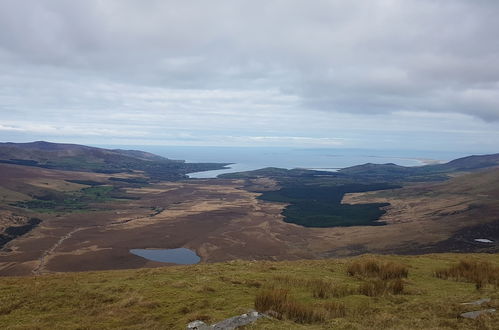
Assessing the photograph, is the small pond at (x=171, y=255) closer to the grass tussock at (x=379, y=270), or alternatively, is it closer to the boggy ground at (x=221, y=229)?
the boggy ground at (x=221, y=229)

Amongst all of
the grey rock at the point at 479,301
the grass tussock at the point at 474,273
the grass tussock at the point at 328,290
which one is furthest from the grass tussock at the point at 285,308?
the grass tussock at the point at 474,273

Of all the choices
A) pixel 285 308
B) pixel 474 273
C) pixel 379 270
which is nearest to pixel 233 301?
pixel 285 308

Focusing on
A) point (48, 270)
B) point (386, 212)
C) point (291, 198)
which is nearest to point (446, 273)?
point (48, 270)

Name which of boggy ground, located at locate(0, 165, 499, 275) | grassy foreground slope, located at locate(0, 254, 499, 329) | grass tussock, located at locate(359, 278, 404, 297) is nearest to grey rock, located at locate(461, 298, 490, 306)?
grassy foreground slope, located at locate(0, 254, 499, 329)

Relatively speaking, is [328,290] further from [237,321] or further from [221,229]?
[221,229]

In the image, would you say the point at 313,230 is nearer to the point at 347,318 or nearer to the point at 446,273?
the point at 446,273

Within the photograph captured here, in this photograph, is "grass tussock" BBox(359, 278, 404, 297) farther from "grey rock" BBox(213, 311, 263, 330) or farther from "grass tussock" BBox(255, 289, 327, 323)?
"grey rock" BBox(213, 311, 263, 330)
